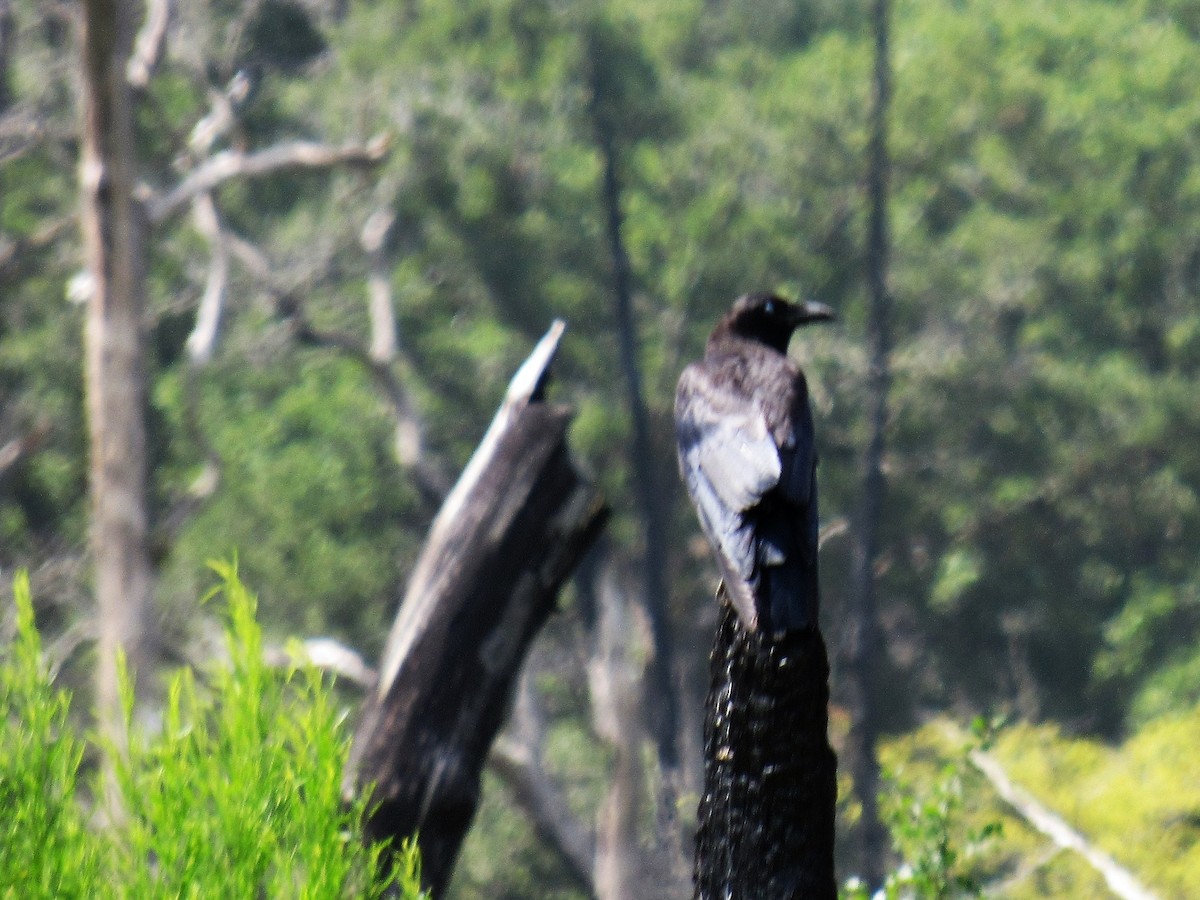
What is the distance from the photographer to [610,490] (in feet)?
63.8

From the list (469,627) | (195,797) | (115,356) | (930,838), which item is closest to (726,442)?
(195,797)

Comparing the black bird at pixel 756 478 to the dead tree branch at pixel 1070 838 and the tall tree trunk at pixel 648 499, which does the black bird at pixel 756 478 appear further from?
the tall tree trunk at pixel 648 499

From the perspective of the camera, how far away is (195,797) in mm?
2832

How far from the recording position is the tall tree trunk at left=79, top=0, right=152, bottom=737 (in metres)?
8.66

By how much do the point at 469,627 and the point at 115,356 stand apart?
4.51 meters

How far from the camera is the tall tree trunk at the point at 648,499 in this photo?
1822 centimetres

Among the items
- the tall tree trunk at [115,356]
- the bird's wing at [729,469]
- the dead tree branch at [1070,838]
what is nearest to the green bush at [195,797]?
the bird's wing at [729,469]

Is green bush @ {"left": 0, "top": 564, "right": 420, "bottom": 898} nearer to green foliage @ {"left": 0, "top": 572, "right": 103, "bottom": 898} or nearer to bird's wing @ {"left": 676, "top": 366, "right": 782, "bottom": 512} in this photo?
green foliage @ {"left": 0, "top": 572, "right": 103, "bottom": 898}

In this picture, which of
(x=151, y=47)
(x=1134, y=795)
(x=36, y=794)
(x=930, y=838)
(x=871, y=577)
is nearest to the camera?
(x=36, y=794)

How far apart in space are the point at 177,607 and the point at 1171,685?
11.7m

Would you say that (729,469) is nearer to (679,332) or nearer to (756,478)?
(756,478)

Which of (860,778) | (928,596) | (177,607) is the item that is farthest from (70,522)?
(928,596)

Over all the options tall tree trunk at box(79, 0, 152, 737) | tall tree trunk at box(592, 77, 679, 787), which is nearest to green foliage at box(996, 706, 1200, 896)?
tall tree trunk at box(592, 77, 679, 787)

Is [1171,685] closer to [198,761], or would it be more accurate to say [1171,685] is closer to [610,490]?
[610,490]
